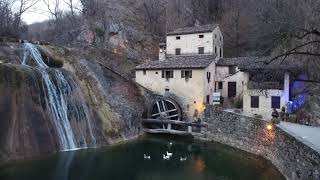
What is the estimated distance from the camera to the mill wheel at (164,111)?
3544cm

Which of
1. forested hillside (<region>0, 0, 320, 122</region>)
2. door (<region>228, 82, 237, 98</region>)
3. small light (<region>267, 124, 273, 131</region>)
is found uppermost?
forested hillside (<region>0, 0, 320, 122</region>)

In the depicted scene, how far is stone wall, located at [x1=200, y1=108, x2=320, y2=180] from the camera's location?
17250 millimetres

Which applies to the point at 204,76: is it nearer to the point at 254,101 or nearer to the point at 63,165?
the point at 254,101

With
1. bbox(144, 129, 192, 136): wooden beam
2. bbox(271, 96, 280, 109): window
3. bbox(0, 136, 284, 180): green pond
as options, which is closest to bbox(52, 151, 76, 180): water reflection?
bbox(0, 136, 284, 180): green pond

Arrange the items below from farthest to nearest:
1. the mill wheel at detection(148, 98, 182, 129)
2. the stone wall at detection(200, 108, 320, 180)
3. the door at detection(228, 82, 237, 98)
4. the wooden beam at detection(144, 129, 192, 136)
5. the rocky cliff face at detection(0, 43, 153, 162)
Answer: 1. the door at detection(228, 82, 237, 98)
2. the mill wheel at detection(148, 98, 182, 129)
3. the wooden beam at detection(144, 129, 192, 136)
4. the rocky cliff face at detection(0, 43, 153, 162)
5. the stone wall at detection(200, 108, 320, 180)

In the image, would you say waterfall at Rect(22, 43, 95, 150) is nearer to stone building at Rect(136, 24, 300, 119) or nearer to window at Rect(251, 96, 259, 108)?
stone building at Rect(136, 24, 300, 119)

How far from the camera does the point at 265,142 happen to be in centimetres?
2617

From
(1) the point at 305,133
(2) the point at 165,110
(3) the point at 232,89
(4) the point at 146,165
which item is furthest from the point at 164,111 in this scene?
(1) the point at 305,133

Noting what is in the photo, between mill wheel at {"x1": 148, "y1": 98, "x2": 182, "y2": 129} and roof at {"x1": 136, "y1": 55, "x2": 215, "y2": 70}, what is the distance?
3.57 meters

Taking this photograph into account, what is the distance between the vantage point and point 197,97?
3559cm

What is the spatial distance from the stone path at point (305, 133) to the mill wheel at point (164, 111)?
12014 millimetres

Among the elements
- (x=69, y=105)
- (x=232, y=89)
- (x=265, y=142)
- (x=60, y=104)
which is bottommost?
(x=265, y=142)

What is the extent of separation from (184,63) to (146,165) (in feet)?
48.1

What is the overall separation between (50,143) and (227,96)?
63.8ft
